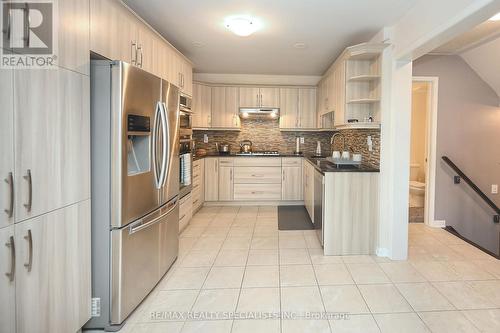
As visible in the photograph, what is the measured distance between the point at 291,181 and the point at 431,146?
2.31m

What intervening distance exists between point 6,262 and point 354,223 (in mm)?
2930

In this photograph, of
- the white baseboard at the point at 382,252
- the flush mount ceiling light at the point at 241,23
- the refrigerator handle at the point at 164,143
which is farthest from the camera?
the white baseboard at the point at 382,252

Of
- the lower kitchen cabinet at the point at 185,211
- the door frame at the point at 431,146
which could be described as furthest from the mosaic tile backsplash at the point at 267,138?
the door frame at the point at 431,146

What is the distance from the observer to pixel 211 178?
209 inches

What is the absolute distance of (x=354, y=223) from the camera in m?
3.14

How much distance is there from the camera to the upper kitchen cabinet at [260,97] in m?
5.47

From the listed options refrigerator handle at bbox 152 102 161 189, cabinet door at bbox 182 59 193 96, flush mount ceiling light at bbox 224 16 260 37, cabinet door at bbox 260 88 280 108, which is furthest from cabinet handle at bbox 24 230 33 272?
cabinet door at bbox 260 88 280 108

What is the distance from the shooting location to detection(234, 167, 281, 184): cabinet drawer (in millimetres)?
5336

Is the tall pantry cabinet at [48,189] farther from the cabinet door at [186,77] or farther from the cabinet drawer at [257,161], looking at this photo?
the cabinet drawer at [257,161]

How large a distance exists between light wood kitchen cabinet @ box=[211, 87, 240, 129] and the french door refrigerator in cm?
323

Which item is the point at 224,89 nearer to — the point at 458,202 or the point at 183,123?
the point at 183,123

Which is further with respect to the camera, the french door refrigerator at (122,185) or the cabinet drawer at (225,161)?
the cabinet drawer at (225,161)

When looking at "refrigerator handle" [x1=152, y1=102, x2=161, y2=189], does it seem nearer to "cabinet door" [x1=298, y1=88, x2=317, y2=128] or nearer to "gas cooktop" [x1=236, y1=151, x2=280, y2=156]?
"gas cooktop" [x1=236, y1=151, x2=280, y2=156]

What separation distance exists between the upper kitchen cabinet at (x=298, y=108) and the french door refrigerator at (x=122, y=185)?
3570 millimetres
